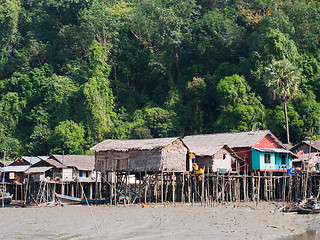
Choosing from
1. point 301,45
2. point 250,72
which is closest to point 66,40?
point 250,72

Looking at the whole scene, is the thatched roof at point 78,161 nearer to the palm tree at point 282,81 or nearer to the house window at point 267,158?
the house window at point 267,158

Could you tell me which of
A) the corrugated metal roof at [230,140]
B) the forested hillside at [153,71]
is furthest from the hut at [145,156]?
the forested hillside at [153,71]

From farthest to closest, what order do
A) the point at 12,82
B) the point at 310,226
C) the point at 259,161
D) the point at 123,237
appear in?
the point at 12,82, the point at 259,161, the point at 310,226, the point at 123,237

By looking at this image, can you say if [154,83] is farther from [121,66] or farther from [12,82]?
[12,82]

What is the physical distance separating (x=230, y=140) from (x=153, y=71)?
64.8 ft

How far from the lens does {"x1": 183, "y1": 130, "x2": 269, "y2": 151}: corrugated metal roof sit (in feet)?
132

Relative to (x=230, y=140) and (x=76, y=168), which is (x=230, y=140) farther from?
(x=76, y=168)

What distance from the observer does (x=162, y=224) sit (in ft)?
78.3

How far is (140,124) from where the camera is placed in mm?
54750

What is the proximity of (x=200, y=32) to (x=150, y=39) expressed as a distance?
24.4 ft

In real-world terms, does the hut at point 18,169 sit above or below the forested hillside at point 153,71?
below

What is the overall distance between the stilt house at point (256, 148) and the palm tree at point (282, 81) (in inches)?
293

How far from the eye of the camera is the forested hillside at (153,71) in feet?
168

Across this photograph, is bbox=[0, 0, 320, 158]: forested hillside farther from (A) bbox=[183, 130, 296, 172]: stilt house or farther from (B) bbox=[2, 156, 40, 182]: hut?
(A) bbox=[183, 130, 296, 172]: stilt house
